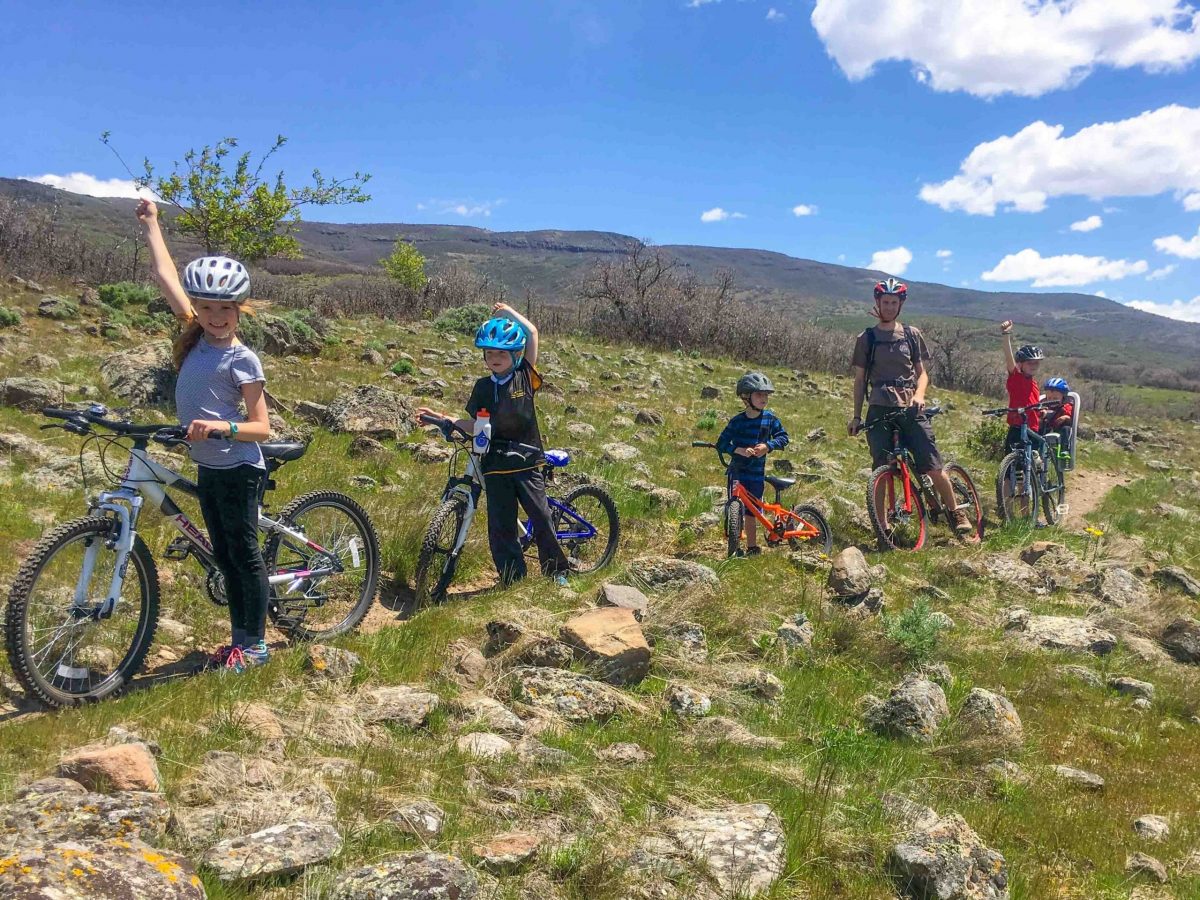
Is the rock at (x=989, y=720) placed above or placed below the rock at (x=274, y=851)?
below

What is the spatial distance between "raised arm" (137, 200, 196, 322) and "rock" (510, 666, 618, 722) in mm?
2680

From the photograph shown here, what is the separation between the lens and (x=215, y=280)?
3.93 m

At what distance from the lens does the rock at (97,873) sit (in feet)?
6.21

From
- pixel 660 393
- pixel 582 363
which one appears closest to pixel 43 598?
pixel 660 393

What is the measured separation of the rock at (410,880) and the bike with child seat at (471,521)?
12.0ft

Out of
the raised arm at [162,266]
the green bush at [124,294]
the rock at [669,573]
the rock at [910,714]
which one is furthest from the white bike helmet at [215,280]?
the green bush at [124,294]

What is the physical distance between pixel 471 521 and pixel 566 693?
2.36 metres

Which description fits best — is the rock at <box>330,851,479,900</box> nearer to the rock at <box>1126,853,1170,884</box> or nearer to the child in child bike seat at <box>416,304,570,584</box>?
the rock at <box>1126,853,1170,884</box>

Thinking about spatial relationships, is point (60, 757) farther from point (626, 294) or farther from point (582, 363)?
point (626, 294)

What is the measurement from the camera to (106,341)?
46.1ft

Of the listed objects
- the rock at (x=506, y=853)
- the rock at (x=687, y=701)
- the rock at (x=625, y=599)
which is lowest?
the rock at (x=687, y=701)

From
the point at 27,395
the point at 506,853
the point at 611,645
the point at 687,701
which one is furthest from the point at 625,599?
the point at 27,395

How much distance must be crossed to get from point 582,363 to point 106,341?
1237 centimetres

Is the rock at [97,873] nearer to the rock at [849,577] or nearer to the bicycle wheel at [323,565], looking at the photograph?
the bicycle wheel at [323,565]
